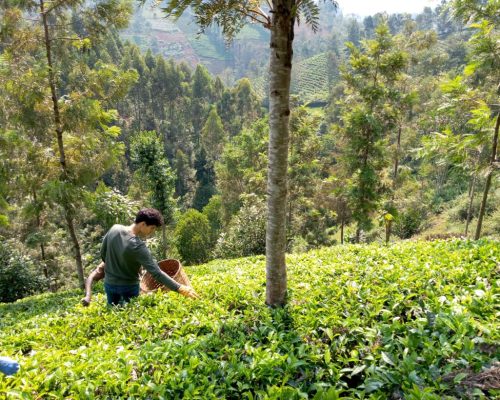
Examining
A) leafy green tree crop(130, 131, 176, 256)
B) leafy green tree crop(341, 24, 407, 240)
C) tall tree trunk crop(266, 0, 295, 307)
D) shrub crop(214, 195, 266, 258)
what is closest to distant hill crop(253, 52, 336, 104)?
shrub crop(214, 195, 266, 258)

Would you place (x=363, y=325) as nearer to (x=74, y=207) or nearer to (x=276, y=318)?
(x=276, y=318)

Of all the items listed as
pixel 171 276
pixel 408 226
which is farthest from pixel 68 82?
pixel 408 226

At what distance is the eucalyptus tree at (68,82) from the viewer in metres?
8.74

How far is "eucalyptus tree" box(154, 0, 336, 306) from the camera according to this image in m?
3.24

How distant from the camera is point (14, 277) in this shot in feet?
46.9

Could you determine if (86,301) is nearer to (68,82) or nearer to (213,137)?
(68,82)

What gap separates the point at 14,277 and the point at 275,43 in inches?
598

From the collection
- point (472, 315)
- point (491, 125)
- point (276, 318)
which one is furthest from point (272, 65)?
point (491, 125)

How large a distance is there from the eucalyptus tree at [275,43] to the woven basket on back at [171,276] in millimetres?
1782

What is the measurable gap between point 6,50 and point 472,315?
10.7 metres

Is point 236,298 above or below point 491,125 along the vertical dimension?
below

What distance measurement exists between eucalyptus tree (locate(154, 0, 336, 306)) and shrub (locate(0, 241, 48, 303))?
14.2 m

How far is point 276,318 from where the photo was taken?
3572mm

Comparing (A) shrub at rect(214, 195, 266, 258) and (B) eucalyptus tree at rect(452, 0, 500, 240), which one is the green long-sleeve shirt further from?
(A) shrub at rect(214, 195, 266, 258)
